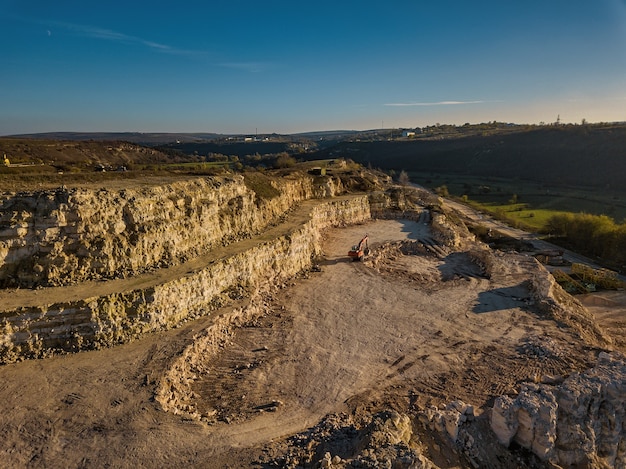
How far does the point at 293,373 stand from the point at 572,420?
380 inches

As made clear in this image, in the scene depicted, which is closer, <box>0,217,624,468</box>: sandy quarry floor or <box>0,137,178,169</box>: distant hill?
<box>0,217,624,468</box>: sandy quarry floor

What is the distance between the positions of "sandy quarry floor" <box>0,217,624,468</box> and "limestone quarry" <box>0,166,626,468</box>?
7 cm

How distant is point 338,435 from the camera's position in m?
11.3

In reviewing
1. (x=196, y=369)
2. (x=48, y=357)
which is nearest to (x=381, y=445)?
(x=196, y=369)

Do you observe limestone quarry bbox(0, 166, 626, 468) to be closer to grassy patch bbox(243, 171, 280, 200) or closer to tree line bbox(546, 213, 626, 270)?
grassy patch bbox(243, 171, 280, 200)

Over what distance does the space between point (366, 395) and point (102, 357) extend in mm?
9868

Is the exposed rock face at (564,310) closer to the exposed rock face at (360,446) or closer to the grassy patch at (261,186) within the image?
the exposed rock face at (360,446)

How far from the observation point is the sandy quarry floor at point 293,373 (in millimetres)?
10789

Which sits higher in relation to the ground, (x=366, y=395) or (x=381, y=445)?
(x=381, y=445)

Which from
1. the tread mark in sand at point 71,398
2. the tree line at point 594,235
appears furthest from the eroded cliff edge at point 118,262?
the tree line at point 594,235

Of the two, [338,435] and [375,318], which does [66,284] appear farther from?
[375,318]

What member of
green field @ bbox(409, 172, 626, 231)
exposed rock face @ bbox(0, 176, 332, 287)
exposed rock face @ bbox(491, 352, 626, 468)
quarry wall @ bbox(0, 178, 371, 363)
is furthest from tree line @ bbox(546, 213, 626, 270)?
exposed rock face @ bbox(0, 176, 332, 287)

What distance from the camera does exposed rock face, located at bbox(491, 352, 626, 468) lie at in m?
11.8

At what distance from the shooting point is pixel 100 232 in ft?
57.0
